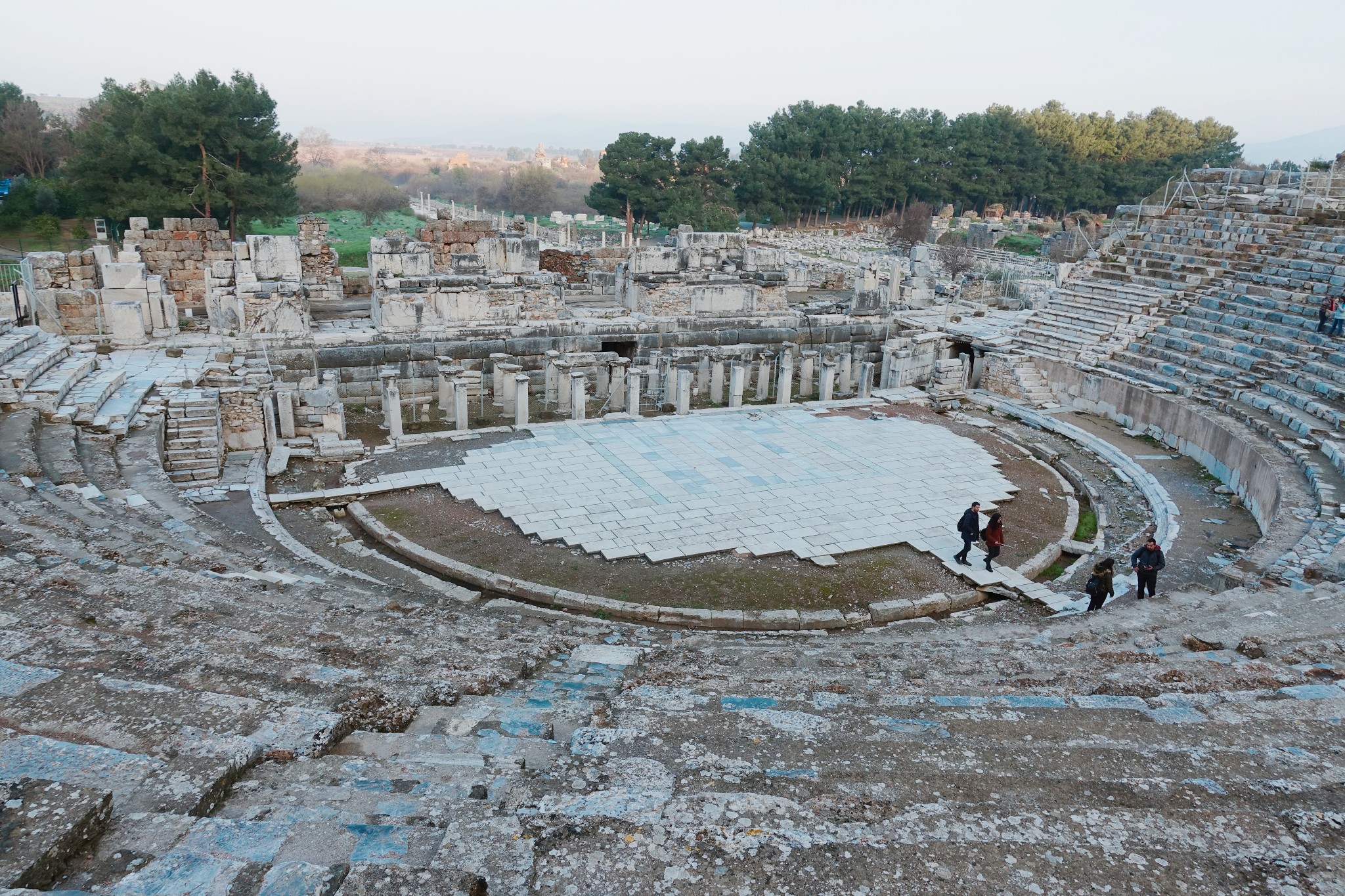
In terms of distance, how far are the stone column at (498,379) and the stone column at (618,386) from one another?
213cm

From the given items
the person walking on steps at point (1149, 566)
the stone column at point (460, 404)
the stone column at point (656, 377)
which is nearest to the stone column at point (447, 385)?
the stone column at point (460, 404)

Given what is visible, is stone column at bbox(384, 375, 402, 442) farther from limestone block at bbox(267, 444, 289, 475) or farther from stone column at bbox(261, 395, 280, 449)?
stone column at bbox(261, 395, 280, 449)

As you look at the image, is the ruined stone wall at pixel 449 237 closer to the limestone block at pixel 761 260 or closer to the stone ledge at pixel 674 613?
the limestone block at pixel 761 260

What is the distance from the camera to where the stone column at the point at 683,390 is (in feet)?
55.8

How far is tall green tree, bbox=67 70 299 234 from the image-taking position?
2859cm

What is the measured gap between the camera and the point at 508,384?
17.0 m

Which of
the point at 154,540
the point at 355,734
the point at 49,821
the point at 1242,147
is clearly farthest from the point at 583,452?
the point at 1242,147

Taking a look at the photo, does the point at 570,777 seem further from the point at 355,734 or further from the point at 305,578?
the point at 305,578

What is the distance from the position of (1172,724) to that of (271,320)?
53.3 feet

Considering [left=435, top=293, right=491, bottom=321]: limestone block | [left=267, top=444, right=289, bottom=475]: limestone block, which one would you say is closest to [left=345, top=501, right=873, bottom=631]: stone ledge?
[left=267, top=444, right=289, bottom=475]: limestone block

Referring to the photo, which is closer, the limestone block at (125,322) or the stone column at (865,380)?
the limestone block at (125,322)

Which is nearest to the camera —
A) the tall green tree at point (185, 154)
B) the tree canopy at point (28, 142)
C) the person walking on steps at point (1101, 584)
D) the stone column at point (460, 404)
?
the person walking on steps at point (1101, 584)

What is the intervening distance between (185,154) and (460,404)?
21312 mm

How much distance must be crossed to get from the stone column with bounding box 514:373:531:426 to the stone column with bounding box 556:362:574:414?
4.29 ft
